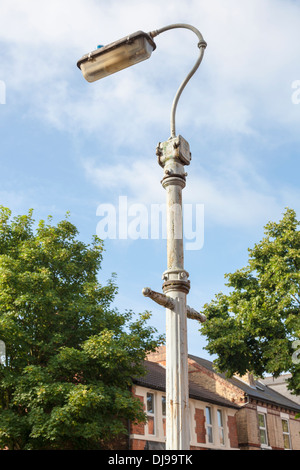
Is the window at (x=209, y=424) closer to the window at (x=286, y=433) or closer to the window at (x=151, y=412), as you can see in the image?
the window at (x=151, y=412)

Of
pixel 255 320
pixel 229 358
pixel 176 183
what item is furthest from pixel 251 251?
pixel 176 183

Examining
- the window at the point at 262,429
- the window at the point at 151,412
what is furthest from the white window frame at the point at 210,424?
A: the window at the point at 262,429

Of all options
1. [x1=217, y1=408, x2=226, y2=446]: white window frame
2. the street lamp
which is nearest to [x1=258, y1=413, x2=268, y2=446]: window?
[x1=217, y1=408, x2=226, y2=446]: white window frame

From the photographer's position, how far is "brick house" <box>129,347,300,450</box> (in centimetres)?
2578

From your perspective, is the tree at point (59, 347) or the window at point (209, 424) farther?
the window at point (209, 424)

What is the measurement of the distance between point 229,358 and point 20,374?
34.0 ft

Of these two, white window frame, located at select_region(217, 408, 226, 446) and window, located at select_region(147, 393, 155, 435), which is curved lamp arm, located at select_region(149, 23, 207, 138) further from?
white window frame, located at select_region(217, 408, 226, 446)

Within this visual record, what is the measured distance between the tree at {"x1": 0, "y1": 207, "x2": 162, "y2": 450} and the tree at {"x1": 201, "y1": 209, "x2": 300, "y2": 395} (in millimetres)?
4567

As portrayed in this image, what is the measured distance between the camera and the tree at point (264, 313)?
70.9 feet

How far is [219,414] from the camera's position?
106 ft

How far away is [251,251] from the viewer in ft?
81.5

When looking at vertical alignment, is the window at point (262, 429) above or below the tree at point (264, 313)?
below

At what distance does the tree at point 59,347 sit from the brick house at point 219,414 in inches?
259
